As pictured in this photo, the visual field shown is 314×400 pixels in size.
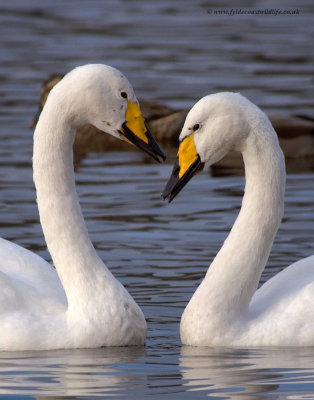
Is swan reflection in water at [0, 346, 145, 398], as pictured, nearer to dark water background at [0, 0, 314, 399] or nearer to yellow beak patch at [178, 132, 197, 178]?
dark water background at [0, 0, 314, 399]

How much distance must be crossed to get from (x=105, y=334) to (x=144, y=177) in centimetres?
627

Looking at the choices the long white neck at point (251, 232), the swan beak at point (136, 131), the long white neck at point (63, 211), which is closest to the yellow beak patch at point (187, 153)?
the swan beak at point (136, 131)

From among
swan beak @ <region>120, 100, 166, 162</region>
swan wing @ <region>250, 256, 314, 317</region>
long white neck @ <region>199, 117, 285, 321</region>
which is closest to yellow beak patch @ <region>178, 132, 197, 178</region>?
swan beak @ <region>120, 100, 166, 162</region>

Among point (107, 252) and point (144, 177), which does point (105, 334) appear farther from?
point (144, 177)

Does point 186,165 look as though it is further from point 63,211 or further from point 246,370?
point 246,370

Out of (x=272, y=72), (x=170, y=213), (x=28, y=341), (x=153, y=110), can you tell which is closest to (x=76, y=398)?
(x=28, y=341)

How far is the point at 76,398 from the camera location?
7805 millimetres

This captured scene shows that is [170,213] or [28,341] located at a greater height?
[28,341]

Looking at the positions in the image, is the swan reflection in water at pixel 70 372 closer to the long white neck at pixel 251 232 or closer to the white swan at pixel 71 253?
the white swan at pixel 71 253

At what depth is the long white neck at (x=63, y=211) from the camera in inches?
367

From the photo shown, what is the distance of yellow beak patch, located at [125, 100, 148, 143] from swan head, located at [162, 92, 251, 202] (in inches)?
10.4

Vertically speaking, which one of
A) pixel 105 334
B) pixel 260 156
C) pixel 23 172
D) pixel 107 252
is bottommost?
pixel 23 172

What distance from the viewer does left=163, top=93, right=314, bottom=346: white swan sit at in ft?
30.0

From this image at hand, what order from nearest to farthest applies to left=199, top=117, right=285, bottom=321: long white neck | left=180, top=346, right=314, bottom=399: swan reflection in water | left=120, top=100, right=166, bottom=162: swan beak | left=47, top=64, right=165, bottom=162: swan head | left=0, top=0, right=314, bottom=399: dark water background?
left=180, top=346, right=314, bottom=399: swan reflection in water → left=0, top=0, right=314, bottom=399: dark water background → left=47, top=64, right=165, bottom=162: swan head → left=199, top=117, right=285, bottom=321: long white neck → left=120, top=100, right=166, bottom=162: swan beak
